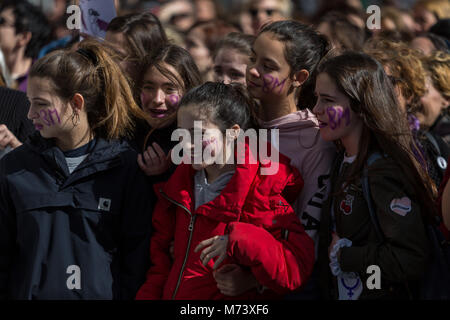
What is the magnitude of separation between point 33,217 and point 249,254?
1.05 m

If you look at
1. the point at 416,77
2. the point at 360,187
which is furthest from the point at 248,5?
the point at 360,187

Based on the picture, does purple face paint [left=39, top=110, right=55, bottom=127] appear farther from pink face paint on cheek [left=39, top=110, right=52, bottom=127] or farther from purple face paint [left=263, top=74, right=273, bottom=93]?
purple face paint [left=263, top=74, right=273, bottom=93]

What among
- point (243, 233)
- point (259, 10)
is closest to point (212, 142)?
point (243, 233)

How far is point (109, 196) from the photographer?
320 centimetres

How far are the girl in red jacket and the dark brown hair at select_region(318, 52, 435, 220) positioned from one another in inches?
14.8

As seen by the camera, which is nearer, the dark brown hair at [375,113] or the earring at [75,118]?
the dark brown hair at [375,113]

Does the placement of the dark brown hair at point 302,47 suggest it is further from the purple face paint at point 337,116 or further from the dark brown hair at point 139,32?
the dark brown hair at point 139,32

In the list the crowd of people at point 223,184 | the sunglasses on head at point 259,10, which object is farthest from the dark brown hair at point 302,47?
the sunglasses on head at point 259,10

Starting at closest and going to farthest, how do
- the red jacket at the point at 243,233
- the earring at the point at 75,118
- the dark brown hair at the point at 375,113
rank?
the red jacket at the point at 243,233
the dark brown hair at the point at 375,113
the earring at the point at 75,118

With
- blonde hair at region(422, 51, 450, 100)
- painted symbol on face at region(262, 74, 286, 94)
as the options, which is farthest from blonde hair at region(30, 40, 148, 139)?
blonde hair at region(422, 51, 450, 100)

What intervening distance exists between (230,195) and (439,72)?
196 cm

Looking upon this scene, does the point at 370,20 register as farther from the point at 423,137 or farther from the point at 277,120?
the point at 277,120

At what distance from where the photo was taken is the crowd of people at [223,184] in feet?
9.41

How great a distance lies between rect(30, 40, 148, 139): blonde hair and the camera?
320 centimetres
